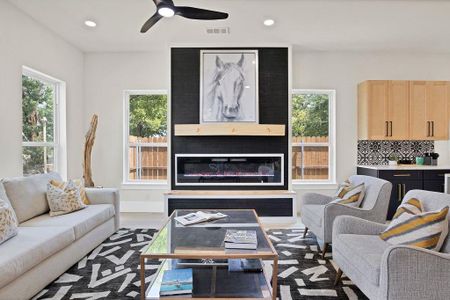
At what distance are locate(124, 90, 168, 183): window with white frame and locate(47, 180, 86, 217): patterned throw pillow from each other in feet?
6.59

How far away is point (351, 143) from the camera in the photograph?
542 centimetres

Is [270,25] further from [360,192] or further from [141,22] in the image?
[360,192]

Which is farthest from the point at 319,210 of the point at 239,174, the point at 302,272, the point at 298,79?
the point at 298,79

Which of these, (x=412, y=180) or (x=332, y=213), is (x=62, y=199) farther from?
(x=412, y=180)

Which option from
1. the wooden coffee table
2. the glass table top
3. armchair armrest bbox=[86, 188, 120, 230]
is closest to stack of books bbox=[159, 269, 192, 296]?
the wooden coffee table

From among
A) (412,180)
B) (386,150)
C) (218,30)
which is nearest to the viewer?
(218,30)

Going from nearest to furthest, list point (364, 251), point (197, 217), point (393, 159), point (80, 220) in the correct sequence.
Result: point (364, 251) → point (197, 217) → point (80, 220) → point (393, 159)

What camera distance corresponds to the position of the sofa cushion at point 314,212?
11.2ft

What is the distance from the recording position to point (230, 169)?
5.00 metres

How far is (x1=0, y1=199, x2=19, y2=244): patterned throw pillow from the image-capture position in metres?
2.39

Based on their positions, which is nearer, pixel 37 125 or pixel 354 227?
pixel 354 227

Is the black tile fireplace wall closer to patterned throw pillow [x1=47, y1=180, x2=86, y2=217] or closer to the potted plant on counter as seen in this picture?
patterned throw pillow [x1=47, y1=180, x2=86, y2=217]

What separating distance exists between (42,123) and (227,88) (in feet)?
8.99

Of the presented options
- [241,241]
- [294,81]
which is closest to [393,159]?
[294,81]
